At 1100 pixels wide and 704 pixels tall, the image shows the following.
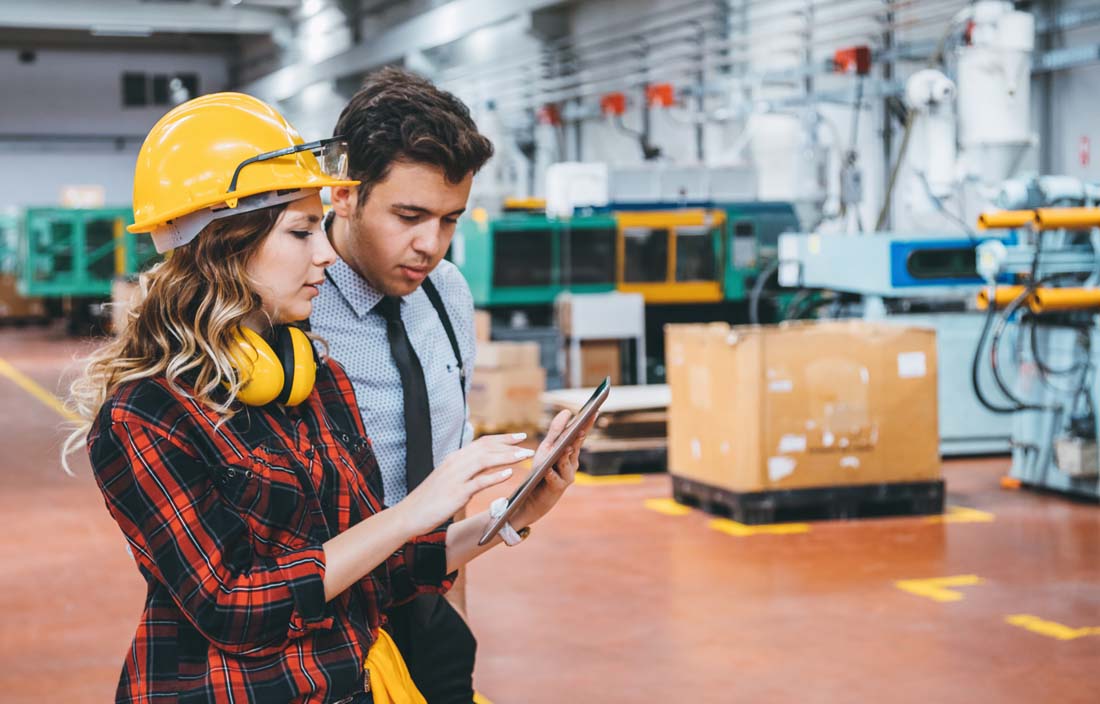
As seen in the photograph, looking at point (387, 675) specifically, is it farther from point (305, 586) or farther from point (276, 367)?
point (276, 367)

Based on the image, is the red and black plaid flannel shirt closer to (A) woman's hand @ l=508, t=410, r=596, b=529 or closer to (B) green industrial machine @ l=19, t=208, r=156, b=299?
(A) woman's hand @ l=508, t=410, r=596, b=529

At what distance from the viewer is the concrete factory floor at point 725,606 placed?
4.22 meters

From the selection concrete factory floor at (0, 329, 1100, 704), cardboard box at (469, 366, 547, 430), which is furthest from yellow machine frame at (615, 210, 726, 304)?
concrete factory floor at (0, 329, 1100, 704)

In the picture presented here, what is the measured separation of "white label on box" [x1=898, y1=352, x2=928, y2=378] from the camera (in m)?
6.62

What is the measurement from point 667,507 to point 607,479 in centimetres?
94

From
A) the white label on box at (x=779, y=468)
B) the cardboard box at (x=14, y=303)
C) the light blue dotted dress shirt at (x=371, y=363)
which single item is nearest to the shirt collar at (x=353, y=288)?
the light blue dotted dress shirt at (x=371, y=363)

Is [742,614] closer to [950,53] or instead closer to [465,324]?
[465,324]

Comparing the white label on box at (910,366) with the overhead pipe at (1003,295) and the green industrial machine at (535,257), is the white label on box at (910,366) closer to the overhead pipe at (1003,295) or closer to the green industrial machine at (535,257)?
the overhead pipe at (1003,295)

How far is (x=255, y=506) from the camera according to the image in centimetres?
163

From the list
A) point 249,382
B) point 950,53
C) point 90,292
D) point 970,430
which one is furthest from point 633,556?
point 90,292

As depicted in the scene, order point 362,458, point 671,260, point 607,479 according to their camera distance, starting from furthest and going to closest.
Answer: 1. point 671,260
2. point 607,479
3. point 362,458

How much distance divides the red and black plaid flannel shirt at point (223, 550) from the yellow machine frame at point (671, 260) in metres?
8.81

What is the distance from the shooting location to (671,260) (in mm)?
10508

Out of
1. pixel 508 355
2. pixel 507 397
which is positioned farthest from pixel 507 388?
pixel 508 355
